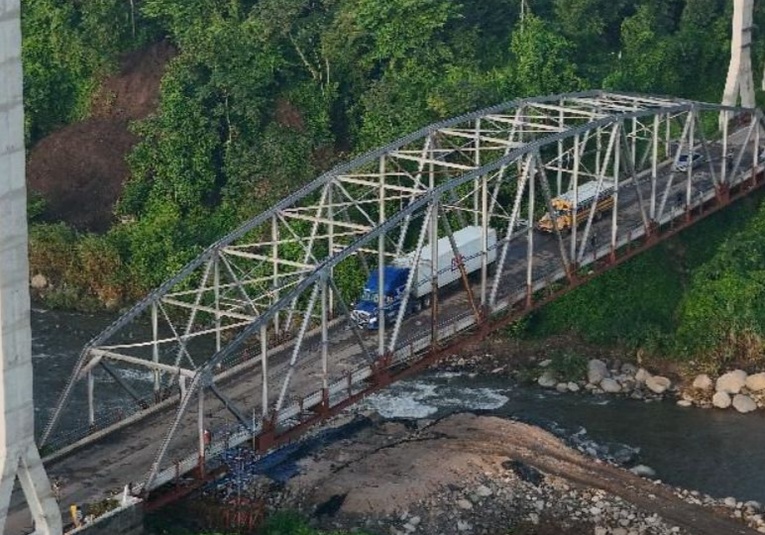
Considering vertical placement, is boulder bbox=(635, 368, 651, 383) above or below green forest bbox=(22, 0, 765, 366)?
below

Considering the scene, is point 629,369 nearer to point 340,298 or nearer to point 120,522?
point 340,298

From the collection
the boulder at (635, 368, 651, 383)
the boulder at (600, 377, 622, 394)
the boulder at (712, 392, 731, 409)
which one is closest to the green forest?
the boulder at (635, 368, 651, 383)

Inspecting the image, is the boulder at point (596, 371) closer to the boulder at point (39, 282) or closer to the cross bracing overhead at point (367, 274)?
the cross bracing overhead at point (367, 274)

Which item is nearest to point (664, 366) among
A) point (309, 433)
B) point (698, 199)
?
point (698, 199)

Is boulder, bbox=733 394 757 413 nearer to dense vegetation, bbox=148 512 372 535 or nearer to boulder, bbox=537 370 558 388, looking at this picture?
boulder, bbox=537 370 558 388

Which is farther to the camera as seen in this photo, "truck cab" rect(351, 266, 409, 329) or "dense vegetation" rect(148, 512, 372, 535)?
"truck cab" rect(351, 266, 409, 329)

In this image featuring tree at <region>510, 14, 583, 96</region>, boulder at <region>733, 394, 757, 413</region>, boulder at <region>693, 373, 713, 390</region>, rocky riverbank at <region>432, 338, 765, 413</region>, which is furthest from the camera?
tree at <region>510, 14, 583, 96</region>

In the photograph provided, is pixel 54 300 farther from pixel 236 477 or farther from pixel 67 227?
pixel 236 477

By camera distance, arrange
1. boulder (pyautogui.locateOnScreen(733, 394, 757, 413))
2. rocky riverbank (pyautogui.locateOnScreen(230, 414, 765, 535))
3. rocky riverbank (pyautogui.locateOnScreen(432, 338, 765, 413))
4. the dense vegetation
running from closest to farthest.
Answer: the dense vegetation
rocky riverbank (pyautogui.locateOnScreen(230, 414, 765, 535))
boulder (pyautogui.locateOnScreen(733, 394, 757, 413))
rocky riverbank (pyautogui.locateOnScreen(432, 338, 765, 413))

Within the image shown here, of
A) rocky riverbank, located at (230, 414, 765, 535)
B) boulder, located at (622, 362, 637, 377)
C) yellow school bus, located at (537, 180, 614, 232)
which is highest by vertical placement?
yellow school bus, located at (537, 180, 614, 232)
